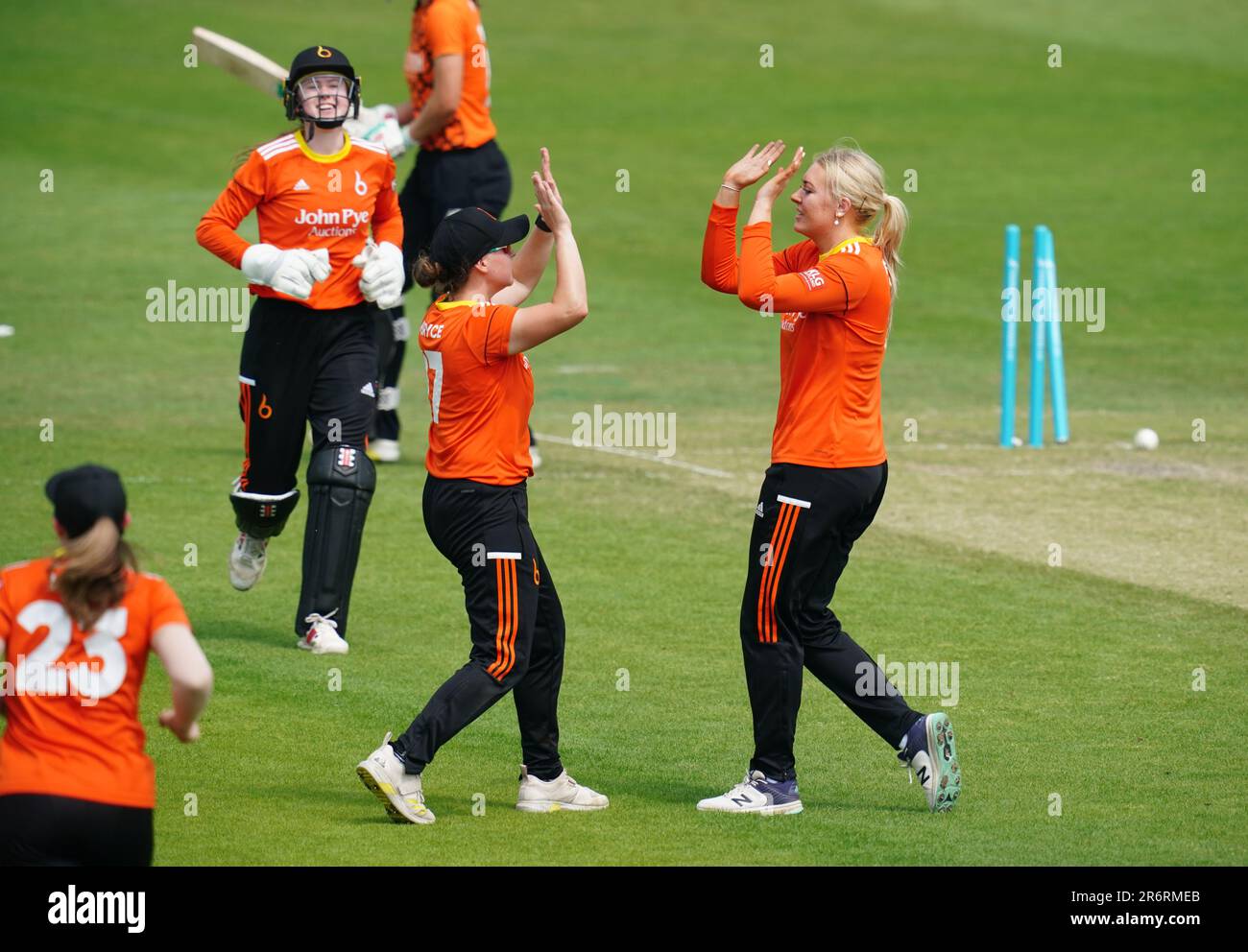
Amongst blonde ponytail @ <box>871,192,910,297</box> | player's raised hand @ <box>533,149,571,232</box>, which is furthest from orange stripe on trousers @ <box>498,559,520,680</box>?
blonde ponytail @ <box>871,192,910,297</box>

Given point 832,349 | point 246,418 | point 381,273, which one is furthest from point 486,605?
point 246,418

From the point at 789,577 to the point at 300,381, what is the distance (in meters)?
3.67

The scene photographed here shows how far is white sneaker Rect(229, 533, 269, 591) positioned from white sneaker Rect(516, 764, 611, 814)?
3432 mm

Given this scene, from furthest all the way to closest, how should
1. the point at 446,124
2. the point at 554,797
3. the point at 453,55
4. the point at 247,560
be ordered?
the point at 446,124, the point at 453,55, the point at 247,560, the point at 554,797

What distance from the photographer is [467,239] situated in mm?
7426

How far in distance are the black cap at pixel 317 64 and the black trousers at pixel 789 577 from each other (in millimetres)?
3673

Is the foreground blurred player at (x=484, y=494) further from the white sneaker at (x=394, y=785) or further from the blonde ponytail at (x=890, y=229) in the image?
the blonde ponytail at (x=890, y=229)

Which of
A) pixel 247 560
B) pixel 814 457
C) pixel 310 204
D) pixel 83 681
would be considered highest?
pixel 310 204

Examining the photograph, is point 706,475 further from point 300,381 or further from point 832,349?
point 832,349

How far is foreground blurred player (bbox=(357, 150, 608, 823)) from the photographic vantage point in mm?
7297

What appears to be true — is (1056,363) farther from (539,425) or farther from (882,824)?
(882,824)

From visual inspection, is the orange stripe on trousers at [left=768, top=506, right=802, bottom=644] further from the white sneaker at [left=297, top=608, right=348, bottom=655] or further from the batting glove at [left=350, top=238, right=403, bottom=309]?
the batting glove at [left=350, top=238, right=403, bottom=309]

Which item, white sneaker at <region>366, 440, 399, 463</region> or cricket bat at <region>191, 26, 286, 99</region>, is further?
white sneaker at <region>366, 440, 399, 463</region>

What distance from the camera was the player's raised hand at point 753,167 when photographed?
7371 millimetres
